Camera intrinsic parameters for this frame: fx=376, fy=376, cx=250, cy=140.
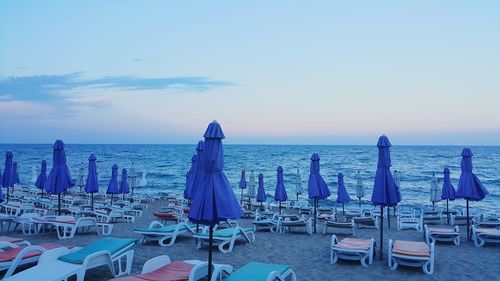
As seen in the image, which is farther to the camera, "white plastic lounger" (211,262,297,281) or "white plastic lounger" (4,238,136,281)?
"white plastic lounger" (211,262,297,281)

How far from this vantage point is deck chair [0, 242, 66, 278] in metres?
5.89

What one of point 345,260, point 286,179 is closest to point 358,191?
point 345,260

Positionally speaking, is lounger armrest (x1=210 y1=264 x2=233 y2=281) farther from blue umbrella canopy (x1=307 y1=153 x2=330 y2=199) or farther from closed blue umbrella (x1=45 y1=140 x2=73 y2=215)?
closed blue umbrella (x1=45 y1=140 x2=73 y2=215)

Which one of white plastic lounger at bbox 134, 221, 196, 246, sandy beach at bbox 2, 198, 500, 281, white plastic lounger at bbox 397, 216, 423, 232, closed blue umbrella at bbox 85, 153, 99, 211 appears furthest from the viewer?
closed blue umbrella at bbox 85, 153, 99, 211

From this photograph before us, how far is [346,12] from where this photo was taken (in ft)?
56.3

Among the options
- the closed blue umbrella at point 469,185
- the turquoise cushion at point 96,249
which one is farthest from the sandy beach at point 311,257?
the closed blue umbrella at point 469,185

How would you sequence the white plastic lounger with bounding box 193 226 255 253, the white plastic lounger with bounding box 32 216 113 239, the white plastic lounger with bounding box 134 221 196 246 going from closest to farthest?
the white plastic lounger with bounding box 193 226 255 253 < the white plastic lounger with bounding box 134 221 196 246 < the white plastic lounger with bounding box 32 216 113 239

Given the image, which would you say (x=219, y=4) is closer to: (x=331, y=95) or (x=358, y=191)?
(x=358, y=191)

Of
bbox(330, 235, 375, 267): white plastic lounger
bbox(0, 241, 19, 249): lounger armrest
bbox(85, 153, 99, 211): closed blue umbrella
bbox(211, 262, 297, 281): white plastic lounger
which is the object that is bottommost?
bbox(330, 235, 375, 267): white plastic lounger

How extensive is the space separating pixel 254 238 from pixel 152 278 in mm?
5852

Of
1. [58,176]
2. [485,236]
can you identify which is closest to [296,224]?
[485,236]

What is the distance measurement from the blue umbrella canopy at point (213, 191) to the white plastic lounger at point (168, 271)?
1058 millimetres

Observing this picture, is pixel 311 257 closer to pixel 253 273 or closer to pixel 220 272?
pixel 253 273

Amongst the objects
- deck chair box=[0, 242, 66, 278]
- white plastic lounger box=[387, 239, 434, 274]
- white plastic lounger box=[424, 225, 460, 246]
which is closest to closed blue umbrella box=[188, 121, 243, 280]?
deck chair box=[0, 242, 66, 278]
